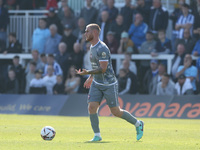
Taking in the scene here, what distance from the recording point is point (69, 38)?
23.4 m

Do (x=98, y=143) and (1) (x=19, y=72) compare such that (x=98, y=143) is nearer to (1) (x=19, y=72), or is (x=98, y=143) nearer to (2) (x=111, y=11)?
(2) (x=111, y=11)

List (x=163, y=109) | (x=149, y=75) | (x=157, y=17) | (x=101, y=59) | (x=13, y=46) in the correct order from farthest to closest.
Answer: (x=13, y=46)
(x=157, y=17)
(x=149, y=75)
(x=163, y=109)
(x=101, y=59)

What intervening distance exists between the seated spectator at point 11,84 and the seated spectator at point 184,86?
730cm

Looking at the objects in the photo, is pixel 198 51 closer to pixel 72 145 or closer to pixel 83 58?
pixel 83 58

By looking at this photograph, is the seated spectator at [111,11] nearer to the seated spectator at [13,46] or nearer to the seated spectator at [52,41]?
the seated spectator at [52,41]

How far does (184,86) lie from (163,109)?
4.61ft

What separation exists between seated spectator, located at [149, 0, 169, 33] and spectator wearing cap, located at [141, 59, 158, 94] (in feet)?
5.28

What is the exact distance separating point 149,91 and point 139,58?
1.68 m

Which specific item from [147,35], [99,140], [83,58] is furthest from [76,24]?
[99,140]

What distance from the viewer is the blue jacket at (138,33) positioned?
22453mm

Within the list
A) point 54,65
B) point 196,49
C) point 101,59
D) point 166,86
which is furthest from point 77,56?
point 101,59

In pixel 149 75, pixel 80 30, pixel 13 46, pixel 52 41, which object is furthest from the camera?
pixel 13 46

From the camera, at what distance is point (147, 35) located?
2170cm

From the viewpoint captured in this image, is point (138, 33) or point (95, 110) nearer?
point (95, 110)
